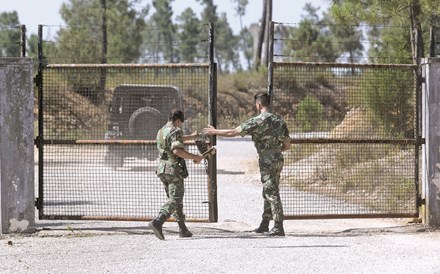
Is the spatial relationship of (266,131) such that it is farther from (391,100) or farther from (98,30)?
(98,30)

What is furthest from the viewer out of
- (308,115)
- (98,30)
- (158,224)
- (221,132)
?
(98,30)

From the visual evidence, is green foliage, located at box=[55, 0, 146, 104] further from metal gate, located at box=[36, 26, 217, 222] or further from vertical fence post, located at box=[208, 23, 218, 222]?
vertical fence post, located at box=[208, 23, 218, 222]

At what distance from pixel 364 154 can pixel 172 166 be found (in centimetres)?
626

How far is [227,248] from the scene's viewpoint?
32.5 feet

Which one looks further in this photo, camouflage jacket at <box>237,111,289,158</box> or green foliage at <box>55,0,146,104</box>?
green foliage at <box>55,0,146,104</box>

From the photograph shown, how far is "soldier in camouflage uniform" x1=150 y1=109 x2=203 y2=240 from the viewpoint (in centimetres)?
1045

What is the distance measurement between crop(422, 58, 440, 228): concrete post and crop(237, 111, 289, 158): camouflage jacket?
80.5 inches

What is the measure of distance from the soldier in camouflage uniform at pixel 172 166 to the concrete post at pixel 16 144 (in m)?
1.68

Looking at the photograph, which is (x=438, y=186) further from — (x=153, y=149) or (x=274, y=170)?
(x=153, y=149)

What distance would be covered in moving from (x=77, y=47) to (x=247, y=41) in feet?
275

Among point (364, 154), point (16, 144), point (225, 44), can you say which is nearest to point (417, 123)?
point (364, 154)

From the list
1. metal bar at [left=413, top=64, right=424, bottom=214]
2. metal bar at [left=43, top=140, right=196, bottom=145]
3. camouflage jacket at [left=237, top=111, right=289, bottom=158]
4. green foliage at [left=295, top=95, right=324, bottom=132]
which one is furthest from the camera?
green foliage at [left=295, top=95, right=324, bottom=132]

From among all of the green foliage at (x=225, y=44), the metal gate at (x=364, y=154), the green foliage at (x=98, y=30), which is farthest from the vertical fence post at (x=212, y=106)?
the green foliage at (x=225, y=44)

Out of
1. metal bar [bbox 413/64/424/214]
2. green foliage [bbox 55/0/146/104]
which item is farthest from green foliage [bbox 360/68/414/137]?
green foliage [bbox 55/0/146/104]
